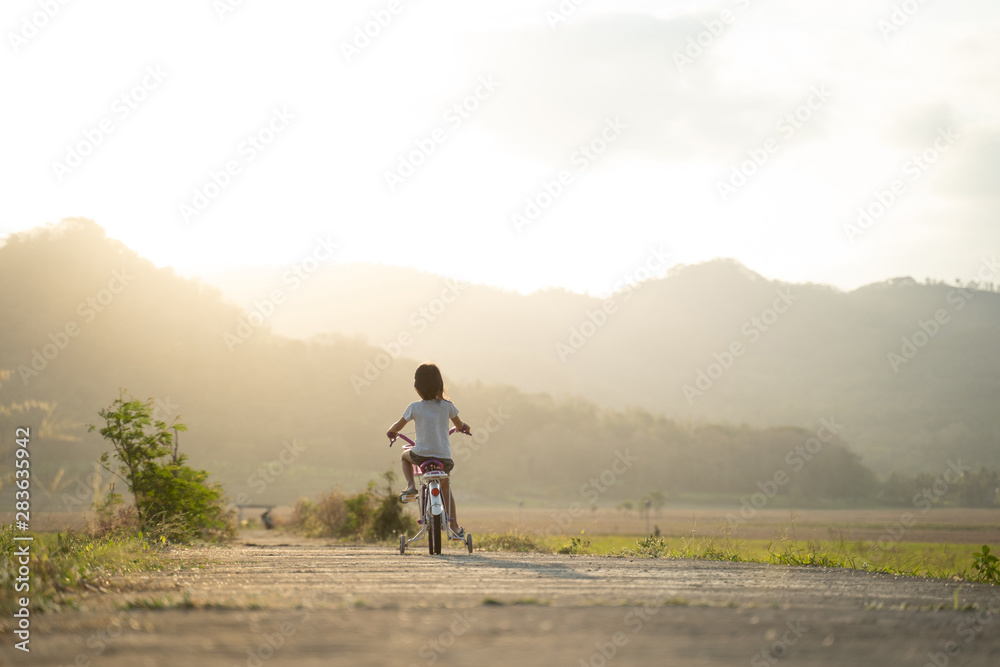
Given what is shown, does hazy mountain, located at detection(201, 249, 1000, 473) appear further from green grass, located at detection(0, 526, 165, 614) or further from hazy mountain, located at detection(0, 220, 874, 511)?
green grass, located at detection(0, 526, 165, 614)

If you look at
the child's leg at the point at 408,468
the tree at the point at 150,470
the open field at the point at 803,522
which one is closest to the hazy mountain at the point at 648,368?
the open field at the point at 803,522

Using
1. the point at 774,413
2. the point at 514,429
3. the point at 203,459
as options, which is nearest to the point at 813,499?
the point at 514,429

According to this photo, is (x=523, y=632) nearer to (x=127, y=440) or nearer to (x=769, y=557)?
(x=769, y=557)

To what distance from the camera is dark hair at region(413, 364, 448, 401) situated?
9.26m

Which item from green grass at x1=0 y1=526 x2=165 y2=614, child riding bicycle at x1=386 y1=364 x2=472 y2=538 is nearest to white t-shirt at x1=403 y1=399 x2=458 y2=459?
child riding bicycle at x1=386 y1=364 x2=472 y2=538

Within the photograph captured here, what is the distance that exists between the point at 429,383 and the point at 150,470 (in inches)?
230

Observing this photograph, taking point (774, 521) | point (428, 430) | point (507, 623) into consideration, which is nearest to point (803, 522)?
point (774, 521)

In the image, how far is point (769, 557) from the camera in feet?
29.4

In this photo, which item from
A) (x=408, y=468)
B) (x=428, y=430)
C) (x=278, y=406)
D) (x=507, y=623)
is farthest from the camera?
(x=278, y=406)

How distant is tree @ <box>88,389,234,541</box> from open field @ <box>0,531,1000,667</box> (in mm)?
6612

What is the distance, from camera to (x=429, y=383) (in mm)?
9273

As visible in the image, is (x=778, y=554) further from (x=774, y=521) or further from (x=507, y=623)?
(x=774, y=521)

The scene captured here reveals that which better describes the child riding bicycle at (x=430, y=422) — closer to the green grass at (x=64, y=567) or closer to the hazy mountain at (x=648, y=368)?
the green grass at (x=64, y=567)

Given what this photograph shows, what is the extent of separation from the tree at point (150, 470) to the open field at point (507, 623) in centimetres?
661
